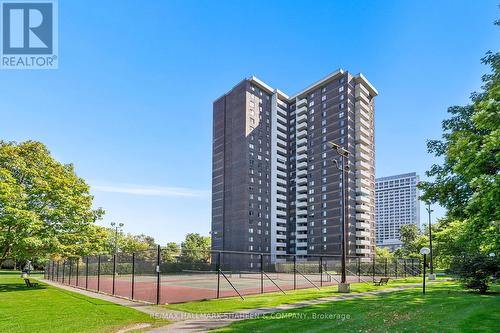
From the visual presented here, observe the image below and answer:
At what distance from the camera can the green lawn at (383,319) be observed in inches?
453

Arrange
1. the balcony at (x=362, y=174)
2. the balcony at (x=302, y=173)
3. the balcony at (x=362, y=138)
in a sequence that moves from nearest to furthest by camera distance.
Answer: the balcony at (x=362, y=174)
the balcony at (x=362, y=138)
the balcony at (x=302, y=173)

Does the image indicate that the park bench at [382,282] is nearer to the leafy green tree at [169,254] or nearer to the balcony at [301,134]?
the leafy green tree at [169,254]

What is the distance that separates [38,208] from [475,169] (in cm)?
3024

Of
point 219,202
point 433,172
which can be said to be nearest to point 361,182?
point 219,202

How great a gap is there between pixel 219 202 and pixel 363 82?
52.8m

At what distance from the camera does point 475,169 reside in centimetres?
1077

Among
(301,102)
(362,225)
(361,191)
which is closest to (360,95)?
(301,102)

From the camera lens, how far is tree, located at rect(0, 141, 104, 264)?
26172 mm

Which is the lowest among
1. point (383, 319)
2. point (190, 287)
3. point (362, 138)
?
point (190, 287)

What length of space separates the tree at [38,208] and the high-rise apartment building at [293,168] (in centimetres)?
6427

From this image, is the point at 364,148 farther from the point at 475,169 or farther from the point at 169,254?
the point at 475,169

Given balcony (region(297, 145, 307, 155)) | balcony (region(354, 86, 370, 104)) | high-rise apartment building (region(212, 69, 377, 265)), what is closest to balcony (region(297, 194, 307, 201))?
high-rise apartment building (region(212, 69, 377, 265))

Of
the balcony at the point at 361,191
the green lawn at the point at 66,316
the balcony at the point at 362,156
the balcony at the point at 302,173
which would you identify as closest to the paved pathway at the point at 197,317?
the green lawn at the point at 66,316

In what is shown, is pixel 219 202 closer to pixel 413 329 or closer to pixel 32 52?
pixel 32 52
